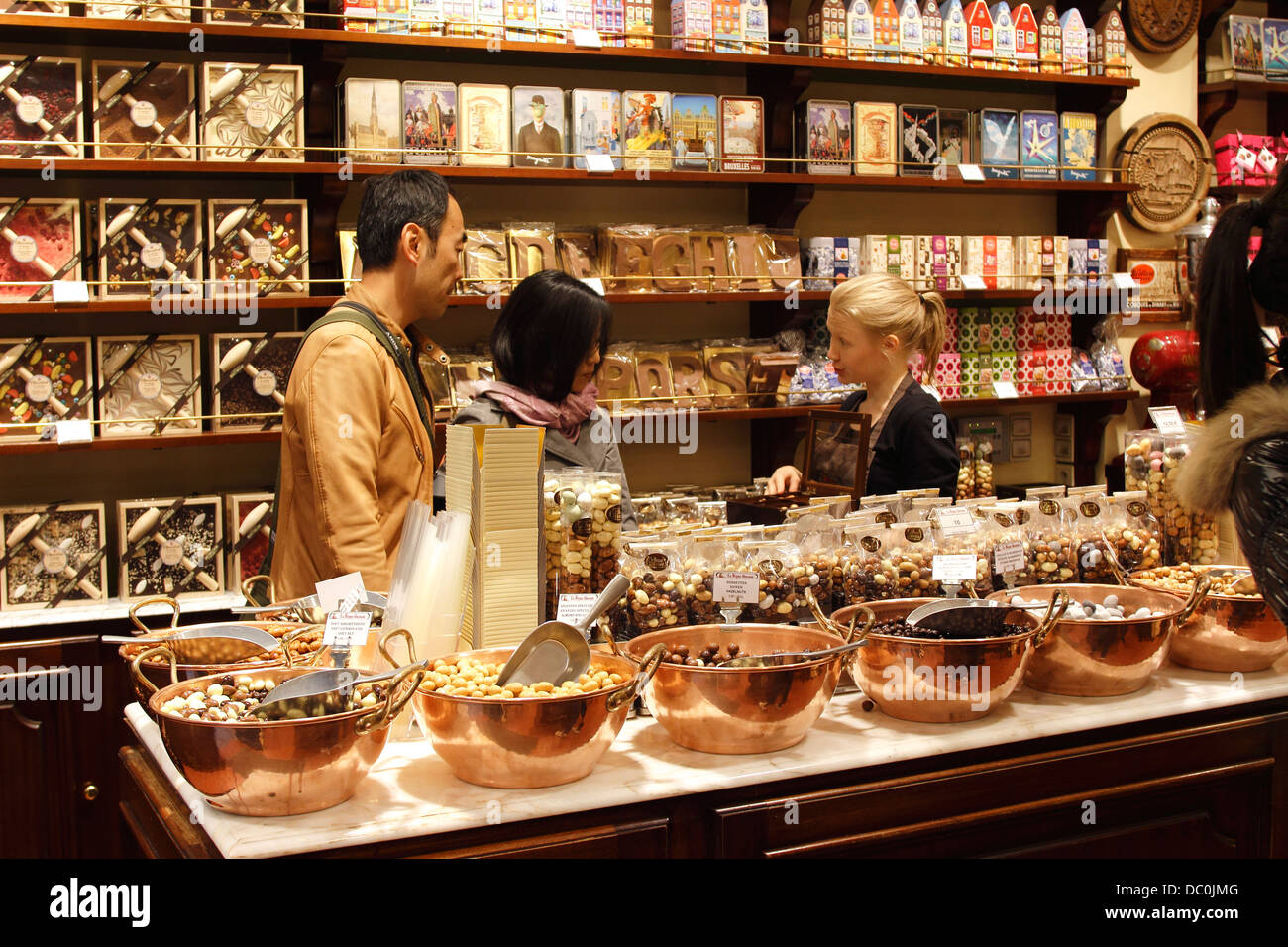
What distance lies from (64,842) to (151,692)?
1830 millimetres

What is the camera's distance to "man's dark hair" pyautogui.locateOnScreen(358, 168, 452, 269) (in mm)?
2494

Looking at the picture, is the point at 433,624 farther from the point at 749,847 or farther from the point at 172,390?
the point at 172,390

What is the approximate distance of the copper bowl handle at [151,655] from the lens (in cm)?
152

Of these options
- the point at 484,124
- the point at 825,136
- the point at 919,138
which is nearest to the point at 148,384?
the point at 484,124

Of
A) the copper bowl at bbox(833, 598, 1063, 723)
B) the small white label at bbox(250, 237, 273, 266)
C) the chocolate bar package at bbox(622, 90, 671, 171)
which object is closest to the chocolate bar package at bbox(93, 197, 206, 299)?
the small white label at bbox(250, 237, 273, 266)

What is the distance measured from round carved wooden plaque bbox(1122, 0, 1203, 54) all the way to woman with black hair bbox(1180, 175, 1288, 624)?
12.4ft

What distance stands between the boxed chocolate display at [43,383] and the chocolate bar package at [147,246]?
0.66 feet

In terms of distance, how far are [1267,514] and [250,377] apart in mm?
2777

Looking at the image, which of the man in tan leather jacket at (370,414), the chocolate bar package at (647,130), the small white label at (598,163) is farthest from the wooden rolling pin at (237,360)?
the chocolate bar package at (647,130)

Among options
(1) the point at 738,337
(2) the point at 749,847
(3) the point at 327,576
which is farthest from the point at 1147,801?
(1) the point at 738,337

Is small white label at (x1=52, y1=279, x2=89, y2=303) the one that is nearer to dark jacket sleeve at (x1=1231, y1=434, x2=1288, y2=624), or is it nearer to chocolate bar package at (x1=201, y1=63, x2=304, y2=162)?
chocolate bar package at (x1=201, y1=63, x2=304, y2=162)

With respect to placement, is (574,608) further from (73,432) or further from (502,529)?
(73,432)

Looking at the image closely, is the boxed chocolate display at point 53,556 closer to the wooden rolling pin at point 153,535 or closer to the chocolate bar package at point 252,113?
the wooden rolling pin at point 153,535

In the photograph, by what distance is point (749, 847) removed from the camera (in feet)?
4.88
